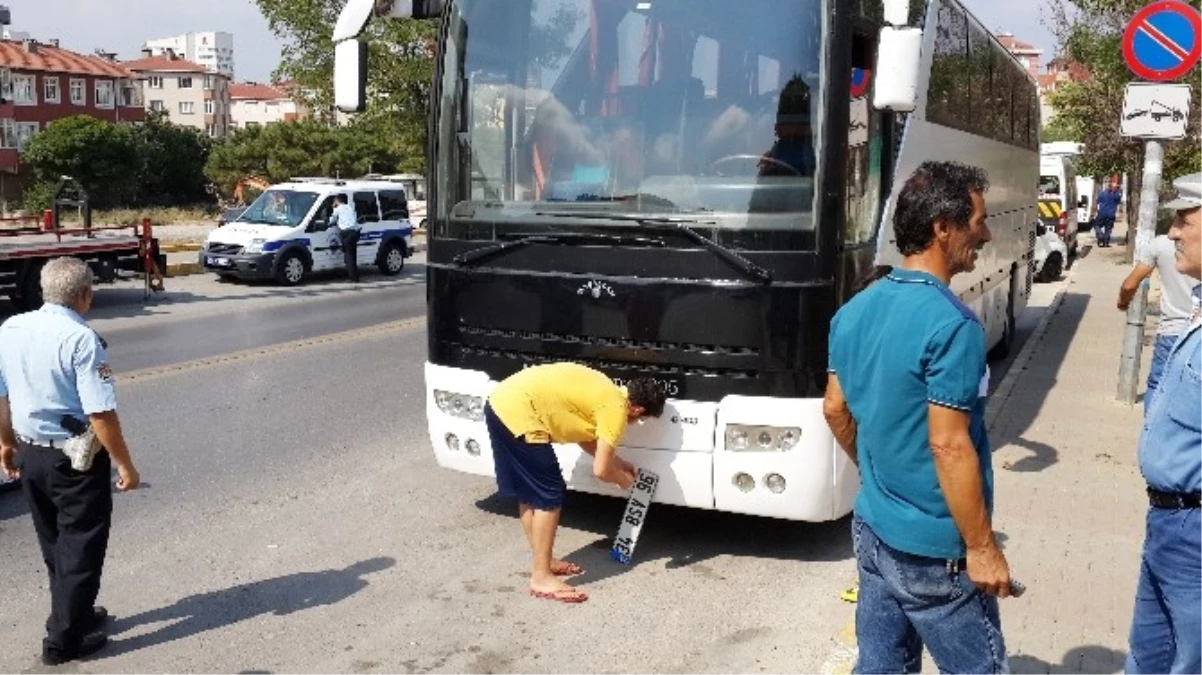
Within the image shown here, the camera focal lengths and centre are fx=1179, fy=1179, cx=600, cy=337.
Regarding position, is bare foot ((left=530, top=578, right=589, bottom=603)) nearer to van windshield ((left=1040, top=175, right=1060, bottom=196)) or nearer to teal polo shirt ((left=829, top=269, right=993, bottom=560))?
teal polo shirt ((left=829, top=269, right=993, bottom=560))

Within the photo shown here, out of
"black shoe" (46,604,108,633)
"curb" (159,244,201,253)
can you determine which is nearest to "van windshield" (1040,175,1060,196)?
"curb" (159,244,201,253)

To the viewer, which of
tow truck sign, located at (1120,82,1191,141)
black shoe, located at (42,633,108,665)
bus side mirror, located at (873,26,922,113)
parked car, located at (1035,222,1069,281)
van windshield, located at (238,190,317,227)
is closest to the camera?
black shoe, located at (42,633,108,665)

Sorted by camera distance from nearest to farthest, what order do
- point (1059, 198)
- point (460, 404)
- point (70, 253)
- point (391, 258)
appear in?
1. point (460, 404)
2. point (70, 253)
3. point (391, 258)
4. point (1059, 198)

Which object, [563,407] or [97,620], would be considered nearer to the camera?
[97,620]

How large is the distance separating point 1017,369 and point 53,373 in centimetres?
996

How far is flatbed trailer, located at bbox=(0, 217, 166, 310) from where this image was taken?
53.1ft

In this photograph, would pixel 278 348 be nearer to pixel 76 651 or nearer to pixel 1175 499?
pixel 76 651

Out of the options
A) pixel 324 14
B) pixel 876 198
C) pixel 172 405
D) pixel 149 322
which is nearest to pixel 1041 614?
pixel 876 198

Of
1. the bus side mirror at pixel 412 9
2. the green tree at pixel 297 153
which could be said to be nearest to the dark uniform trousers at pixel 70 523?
the bus side mirror at pixel 412 9

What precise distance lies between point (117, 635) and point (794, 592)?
3.14 m

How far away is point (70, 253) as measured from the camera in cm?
1720

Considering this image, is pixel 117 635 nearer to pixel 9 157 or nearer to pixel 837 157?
pixel 837 157

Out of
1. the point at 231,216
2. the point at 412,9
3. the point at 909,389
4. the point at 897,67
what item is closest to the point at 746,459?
the point at 897,67

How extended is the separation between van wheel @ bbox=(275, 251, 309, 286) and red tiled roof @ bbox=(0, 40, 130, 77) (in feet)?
243
